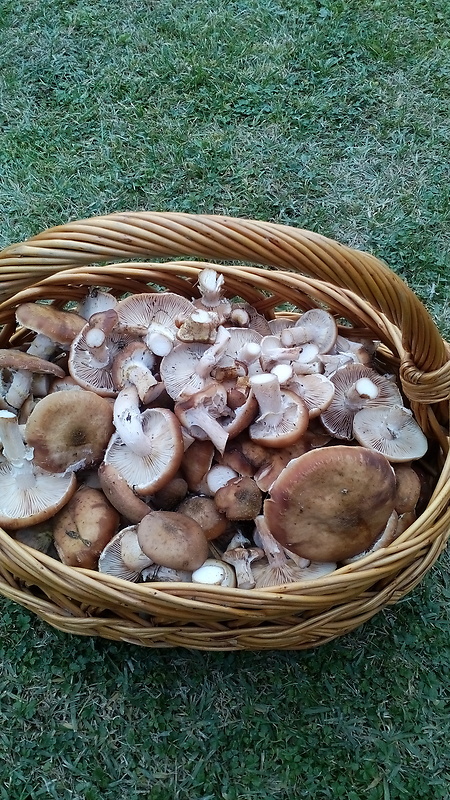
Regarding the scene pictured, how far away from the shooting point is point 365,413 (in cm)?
Result: 210

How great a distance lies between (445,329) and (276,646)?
173 cm

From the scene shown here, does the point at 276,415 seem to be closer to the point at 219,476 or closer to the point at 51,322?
the point at 219,476

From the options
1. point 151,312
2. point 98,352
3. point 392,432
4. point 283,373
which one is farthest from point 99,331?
point 392,432

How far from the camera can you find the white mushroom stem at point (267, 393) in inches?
75.9

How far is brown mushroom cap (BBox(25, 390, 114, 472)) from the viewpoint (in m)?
1.91

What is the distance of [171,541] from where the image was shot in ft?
5.95

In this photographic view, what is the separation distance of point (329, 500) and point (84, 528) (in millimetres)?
715

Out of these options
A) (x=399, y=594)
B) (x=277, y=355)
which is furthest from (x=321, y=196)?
(x=399, y=594)

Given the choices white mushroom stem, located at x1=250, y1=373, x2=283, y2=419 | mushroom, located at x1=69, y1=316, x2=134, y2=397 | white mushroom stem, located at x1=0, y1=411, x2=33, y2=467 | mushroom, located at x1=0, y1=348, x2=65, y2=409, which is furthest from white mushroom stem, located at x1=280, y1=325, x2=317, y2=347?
white mushroom stem, located at x1=0, y1=411, x2=33, y2=467

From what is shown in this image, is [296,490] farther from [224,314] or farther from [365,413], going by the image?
[224,314]

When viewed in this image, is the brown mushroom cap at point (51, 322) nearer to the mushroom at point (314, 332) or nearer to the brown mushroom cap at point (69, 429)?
the brown mushroom cap at point (69, 429)

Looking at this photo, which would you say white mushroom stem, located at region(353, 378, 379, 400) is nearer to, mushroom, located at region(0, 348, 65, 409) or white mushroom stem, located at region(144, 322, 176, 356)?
white mushroom stem, located at region(144, 322, 176, 356)

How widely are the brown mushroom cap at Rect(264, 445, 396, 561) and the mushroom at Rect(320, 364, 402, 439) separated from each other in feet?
1.05

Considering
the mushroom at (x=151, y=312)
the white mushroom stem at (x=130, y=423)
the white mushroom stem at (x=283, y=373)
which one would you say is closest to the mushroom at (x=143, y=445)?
the white mushroom stem at (x=130, y=423)
